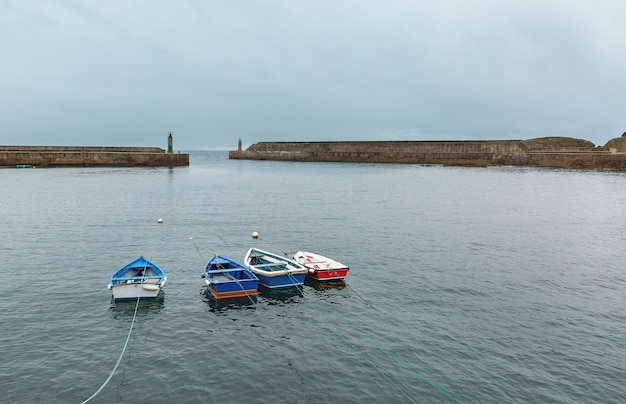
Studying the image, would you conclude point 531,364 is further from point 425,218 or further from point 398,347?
point 425,218

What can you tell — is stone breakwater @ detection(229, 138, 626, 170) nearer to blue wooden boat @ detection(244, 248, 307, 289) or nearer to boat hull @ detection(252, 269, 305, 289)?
blue wooden boat @ detection(244, 248, 307, 289)

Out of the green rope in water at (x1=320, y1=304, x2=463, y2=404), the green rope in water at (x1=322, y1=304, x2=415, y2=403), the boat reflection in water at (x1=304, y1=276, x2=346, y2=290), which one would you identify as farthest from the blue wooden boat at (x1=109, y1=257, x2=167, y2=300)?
the green rope in water at (x1=320, y1=304, x2=463, y2=404)

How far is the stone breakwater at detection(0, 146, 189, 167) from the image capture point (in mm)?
94875

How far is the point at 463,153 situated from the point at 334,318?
412 ft

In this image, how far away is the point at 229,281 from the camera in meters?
18.7

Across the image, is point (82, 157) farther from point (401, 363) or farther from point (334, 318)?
point (401, 363)

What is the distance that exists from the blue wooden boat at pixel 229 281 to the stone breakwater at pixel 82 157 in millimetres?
92520

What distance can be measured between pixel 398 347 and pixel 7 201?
154ft

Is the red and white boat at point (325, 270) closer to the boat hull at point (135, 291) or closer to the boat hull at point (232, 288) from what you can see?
the boat hull at point (232, 288)

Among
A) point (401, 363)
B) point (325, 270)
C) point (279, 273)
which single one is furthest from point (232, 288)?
point (401, 363)

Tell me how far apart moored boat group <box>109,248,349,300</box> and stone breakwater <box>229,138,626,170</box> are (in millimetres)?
113808

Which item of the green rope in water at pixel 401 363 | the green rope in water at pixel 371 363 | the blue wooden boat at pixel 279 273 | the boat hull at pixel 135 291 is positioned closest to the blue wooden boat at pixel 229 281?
the blue wooden boat at pixel 279 273

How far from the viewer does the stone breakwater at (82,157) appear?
3735 inches

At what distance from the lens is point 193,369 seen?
12891 millimetres
